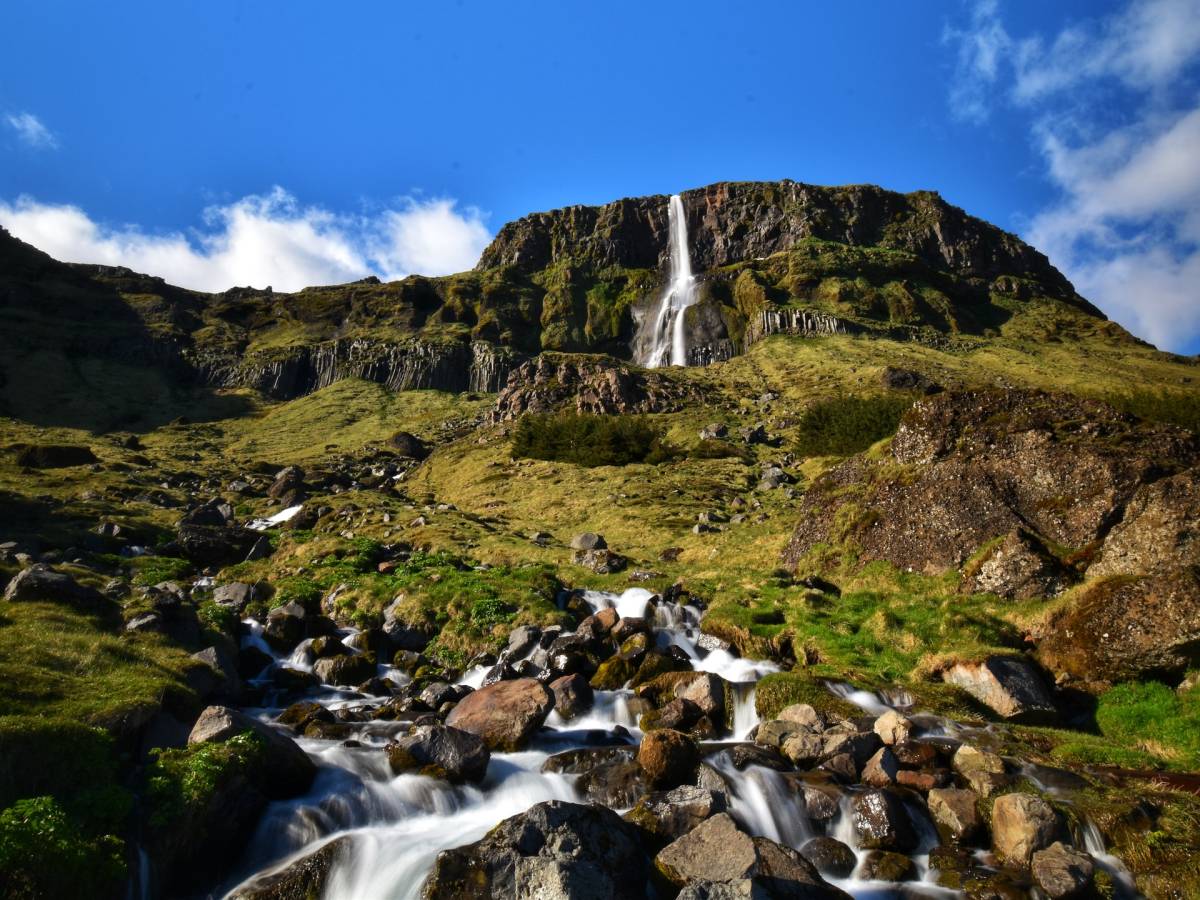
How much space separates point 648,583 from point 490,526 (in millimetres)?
17561

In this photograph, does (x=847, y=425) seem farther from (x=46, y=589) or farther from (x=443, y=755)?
(x=46, y=589)

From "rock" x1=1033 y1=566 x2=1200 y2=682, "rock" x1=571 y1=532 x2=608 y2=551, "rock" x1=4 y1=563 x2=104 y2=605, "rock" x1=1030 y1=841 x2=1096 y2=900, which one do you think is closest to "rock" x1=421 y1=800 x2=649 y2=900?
"rock" x1=1030 y1=841 x2=1096 y2=900

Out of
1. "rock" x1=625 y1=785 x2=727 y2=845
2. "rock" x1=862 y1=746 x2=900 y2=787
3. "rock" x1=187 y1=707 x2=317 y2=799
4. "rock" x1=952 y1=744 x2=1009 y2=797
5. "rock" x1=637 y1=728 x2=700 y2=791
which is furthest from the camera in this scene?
"rock" x1=637 y1=728 x2=700 y2=791

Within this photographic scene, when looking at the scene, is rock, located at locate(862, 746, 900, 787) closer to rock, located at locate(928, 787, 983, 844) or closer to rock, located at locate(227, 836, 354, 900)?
rock, located at locate(928, 787, 983, 844)

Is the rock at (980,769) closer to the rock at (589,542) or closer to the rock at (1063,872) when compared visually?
the rock at (1063,872)

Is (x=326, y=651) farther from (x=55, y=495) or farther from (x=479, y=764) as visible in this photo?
(x=55, y=495)

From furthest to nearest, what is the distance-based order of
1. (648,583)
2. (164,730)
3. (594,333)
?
(594,333), (648,583), (164,730)

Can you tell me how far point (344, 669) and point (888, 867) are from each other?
691 inches

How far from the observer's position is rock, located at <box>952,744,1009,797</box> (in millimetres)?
11786

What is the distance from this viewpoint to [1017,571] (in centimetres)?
2006

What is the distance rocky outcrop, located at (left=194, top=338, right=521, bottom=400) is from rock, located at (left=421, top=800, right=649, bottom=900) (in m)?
125

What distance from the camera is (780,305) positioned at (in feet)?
441

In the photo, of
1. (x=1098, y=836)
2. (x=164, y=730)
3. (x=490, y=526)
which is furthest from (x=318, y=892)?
(x=490, y=526)

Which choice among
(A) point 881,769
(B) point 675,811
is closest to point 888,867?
(A) point 881,769
